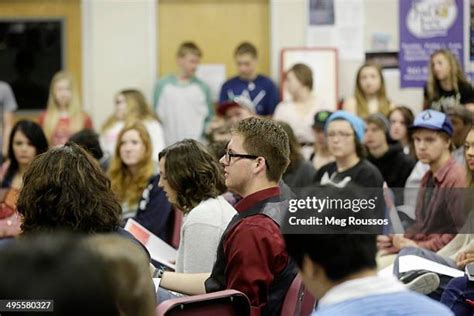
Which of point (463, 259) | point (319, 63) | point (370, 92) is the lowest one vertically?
point (463, 259)

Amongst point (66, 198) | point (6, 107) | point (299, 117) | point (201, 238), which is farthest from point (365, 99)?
point (66, 198)

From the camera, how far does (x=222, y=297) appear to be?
329 centimetres

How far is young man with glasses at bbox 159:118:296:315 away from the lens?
11.6 feet

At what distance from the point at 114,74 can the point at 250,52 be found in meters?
1.45

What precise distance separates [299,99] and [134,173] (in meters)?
2.78

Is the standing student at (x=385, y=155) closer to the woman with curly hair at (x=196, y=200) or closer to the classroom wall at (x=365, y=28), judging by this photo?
the classroom wall at (x=365, y=28)

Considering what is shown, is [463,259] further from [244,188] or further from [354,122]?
[354,122]

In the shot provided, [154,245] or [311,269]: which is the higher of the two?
[311,269]

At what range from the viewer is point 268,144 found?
12.8ft

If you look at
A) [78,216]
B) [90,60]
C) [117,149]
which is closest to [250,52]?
[90,60]

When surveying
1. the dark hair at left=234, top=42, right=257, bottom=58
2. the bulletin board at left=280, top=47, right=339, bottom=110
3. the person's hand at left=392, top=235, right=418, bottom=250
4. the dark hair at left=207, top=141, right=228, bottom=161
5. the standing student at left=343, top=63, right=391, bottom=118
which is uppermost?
the dark hair at left=234, top=42, right=257, bottom=58

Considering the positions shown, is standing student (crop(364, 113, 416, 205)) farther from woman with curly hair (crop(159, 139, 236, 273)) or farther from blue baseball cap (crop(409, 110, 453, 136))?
woman with curly hair (crop(159, 139, 236, 273))

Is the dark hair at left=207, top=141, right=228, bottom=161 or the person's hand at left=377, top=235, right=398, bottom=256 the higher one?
the dark hair at left=207, top=141, right=228, bottom=161

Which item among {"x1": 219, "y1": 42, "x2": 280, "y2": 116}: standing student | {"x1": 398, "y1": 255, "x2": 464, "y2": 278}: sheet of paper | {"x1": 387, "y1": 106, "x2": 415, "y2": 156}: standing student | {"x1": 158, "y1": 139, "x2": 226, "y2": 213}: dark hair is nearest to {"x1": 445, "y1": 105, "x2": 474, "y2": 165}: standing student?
{"x1": 387, "y1": 106, "x2": 415, "y2": 156}: standing student
